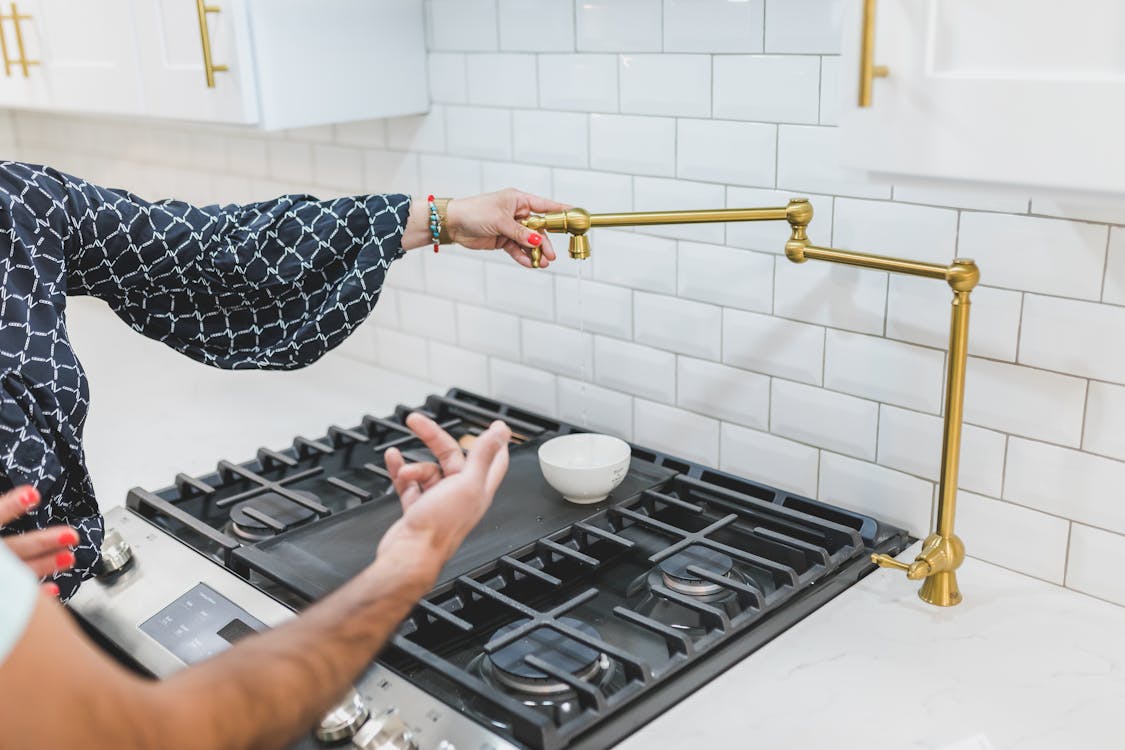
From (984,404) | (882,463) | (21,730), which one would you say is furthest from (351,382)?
(21,730)

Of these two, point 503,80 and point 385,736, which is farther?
point 503,80

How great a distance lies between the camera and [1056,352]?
122 cm

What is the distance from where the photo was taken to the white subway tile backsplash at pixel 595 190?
1.61m

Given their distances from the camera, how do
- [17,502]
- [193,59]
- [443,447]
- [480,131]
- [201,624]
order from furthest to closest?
[480,131] < [193,59] < [201,624] < [443,447] < [17,502]

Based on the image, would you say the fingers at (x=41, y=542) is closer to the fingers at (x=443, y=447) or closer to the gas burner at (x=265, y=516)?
the fingers at (x=443, y=447)

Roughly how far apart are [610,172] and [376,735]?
0.92 metres

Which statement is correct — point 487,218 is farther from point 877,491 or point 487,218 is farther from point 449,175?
point 877,491

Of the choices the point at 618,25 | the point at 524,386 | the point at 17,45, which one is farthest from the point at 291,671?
the point at 17,45

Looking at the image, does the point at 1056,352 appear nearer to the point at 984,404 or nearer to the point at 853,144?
the point at 984,404

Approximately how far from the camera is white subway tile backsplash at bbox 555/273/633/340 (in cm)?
168

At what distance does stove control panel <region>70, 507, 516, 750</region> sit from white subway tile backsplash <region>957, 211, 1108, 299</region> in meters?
0.75

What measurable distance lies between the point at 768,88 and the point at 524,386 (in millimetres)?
710

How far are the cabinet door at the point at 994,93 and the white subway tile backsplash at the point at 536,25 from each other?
77 cm

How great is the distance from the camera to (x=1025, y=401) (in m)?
1.26
